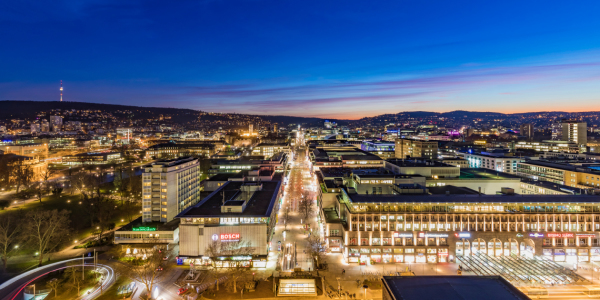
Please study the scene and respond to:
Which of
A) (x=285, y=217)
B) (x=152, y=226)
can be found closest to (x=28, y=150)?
(x=152, y=226)

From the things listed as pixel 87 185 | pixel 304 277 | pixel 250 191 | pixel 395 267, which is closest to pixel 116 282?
pixel 304 277

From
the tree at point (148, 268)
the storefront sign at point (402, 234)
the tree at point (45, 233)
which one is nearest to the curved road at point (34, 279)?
the tree at point (148, 268)

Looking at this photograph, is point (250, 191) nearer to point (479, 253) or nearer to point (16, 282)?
point (16, 282)

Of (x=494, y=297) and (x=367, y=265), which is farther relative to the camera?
(x=367, y=265)

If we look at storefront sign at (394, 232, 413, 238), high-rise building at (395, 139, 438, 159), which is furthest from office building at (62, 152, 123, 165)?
high-rise building at (395, 139, 438, 159)

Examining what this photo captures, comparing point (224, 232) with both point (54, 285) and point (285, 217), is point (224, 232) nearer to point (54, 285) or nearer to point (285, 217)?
point (54, 285)

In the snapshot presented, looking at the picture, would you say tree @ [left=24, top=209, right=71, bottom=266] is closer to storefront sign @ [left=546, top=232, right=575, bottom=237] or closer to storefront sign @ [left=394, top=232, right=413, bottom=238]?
storefront sign @ [left=394, top=232, right=413, bottom=238]
